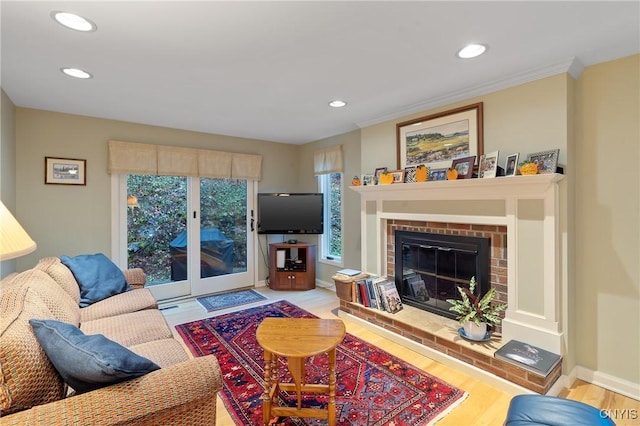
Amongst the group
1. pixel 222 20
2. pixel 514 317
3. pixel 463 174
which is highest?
pixel 222 20

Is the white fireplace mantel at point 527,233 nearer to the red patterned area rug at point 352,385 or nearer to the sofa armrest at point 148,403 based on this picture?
the red patterned area rug at point 352,385

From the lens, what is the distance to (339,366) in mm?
2453

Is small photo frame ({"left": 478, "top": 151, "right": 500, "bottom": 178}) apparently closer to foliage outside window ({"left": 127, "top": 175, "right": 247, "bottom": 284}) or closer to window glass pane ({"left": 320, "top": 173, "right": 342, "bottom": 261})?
window glass pane ({"left": 320, "top": 173, "right": 342, "bottom": 261})

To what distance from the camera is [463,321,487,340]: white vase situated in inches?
96.6

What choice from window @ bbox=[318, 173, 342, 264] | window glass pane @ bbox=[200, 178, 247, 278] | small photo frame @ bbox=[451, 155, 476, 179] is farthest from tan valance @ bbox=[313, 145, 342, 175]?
small photo frame @ bbox=[451, 155, 476, 179]

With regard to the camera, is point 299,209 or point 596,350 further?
point 299,209

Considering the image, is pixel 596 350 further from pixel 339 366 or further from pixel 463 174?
pixel 339 366

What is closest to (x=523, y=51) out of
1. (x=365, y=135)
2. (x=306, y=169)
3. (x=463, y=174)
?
(x=463, y=174)

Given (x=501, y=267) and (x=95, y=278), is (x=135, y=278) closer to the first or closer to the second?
(x=95, y=278)

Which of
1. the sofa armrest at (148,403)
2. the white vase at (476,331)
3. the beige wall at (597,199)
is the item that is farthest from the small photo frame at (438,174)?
the sofa armrest at (148,403)

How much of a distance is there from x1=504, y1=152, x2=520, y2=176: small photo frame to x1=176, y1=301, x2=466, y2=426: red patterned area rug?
1690mm

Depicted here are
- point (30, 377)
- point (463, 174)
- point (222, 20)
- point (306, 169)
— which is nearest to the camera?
point (30, 377)

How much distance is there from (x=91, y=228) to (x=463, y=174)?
13.4 ft

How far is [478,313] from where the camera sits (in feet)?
8.15
